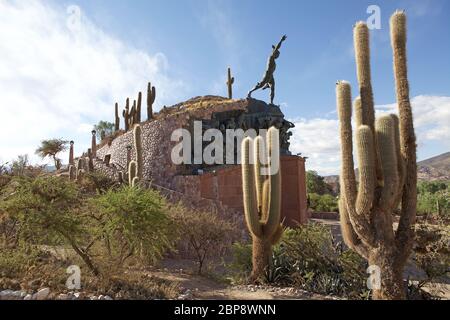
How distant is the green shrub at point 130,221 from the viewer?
8266 millimetres

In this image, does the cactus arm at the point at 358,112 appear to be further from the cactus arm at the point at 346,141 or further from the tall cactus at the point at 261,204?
the tall cactus at the point at 261,204

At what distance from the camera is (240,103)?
77.5ft

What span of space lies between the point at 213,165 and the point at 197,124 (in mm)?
2745

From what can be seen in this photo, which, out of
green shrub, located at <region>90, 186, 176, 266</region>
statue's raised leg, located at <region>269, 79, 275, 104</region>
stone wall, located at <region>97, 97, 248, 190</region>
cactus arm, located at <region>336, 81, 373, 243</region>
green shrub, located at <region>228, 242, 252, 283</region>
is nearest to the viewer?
cactus arm, located at <region>336, 81, 373, 243</region>

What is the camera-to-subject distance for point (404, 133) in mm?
7012

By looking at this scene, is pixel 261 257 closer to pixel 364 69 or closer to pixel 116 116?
pixel 364 69

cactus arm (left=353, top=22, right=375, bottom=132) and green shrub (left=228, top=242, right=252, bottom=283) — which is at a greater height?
cactus arm (left=353, top=22, right=375, bottom=132)

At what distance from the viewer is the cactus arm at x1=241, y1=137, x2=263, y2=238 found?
30.1 ft

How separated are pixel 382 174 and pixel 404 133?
1.07 meters

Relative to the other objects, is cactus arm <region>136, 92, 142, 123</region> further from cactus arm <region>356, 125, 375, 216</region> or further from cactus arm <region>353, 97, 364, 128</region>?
cactus arm <region>356, 125, 375, 216</region>

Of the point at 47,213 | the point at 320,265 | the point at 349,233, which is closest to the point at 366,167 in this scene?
the point at 349,233

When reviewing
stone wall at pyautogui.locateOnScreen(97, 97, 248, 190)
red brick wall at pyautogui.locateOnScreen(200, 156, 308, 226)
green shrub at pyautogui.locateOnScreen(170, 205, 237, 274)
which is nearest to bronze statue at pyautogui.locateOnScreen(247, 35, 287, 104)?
stone wall at pyautogui.locateOnScreen(97, 97, 248, 190)

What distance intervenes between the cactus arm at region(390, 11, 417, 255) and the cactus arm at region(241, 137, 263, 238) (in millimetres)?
3470
